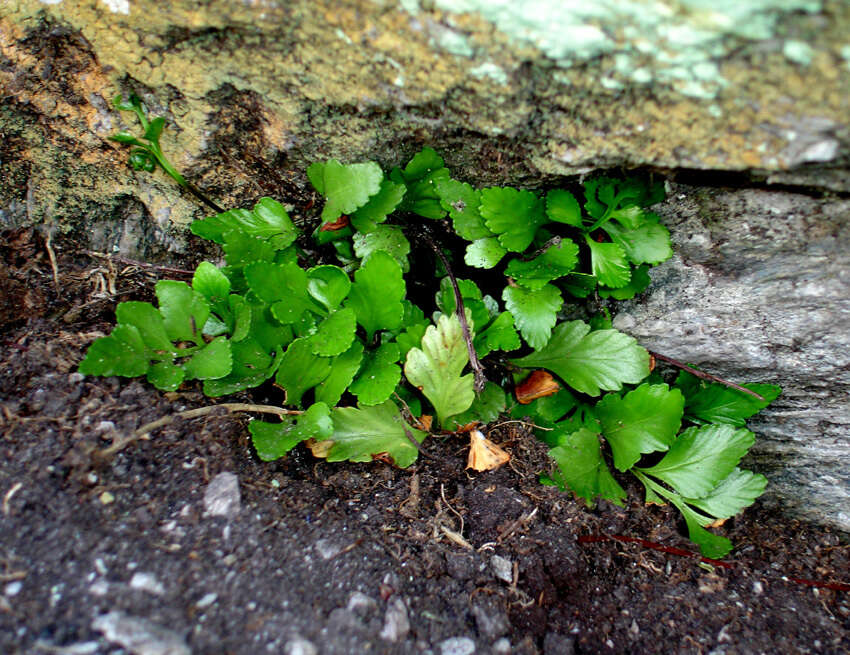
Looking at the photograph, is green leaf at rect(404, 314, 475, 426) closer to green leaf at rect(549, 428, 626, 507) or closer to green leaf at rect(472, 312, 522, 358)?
green leaf at rect(472, 312, 522, 358)

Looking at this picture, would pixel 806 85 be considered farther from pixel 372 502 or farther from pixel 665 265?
pixel 372 502

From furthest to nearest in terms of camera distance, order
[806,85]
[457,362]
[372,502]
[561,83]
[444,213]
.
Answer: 1. [444,213]
2. [457,362]
3. [372,502]
4. [561,83]
5. [806,85]

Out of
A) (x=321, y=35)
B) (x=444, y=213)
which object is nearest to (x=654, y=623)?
(x=444, y=213)

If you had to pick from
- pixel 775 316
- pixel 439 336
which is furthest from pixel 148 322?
pixel 775 316

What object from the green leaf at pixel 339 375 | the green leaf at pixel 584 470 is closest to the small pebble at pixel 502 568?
the green leaf at pixel 584 470

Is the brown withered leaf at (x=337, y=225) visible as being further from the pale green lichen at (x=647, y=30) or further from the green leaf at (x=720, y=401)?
the green leaf at (x=720, y=401)

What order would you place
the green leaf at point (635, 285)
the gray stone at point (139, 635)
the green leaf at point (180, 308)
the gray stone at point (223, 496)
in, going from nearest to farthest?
the gray stone at point (139, 635) → the gray stone at point (223, 496) → the green leaf at point (180, 308) → the green leaf at point (635, 285)

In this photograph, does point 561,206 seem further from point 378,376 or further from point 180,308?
point 180,308
